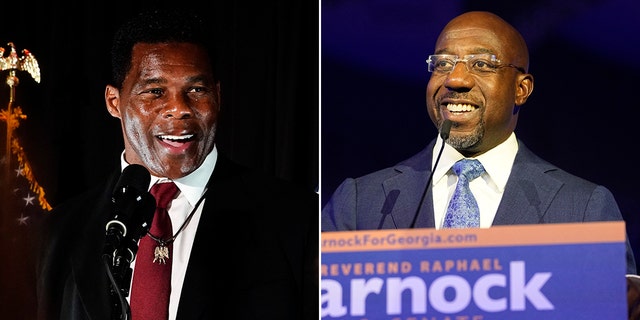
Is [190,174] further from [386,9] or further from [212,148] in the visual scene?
[386,9]

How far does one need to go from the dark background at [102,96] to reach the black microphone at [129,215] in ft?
3.30

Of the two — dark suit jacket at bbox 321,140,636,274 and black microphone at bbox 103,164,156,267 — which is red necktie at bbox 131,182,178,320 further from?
black microphone at bbox 103,164,156,267

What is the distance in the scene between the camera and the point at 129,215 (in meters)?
2.86

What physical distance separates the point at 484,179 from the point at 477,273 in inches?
12.9

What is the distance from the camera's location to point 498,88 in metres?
3.75

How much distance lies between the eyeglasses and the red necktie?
3.56ft

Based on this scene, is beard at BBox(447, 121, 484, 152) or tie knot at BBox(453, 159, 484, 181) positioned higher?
beard at BBox(447, 121, 484, 152)

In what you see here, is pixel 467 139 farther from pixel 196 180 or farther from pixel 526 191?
pixel 196 180

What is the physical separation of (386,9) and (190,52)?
75 centimetres

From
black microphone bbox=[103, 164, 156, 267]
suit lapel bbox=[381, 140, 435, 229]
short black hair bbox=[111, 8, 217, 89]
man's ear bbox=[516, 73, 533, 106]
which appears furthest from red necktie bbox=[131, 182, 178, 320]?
man's ear bbox=[516, 73, 533, 106]

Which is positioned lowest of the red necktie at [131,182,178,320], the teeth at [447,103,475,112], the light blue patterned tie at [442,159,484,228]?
the red necktie at [131,182,178,320]

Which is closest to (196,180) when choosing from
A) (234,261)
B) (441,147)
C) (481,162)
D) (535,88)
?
(234,261)

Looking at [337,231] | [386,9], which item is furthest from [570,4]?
[337,231]

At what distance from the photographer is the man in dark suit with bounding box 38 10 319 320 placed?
3.82m
